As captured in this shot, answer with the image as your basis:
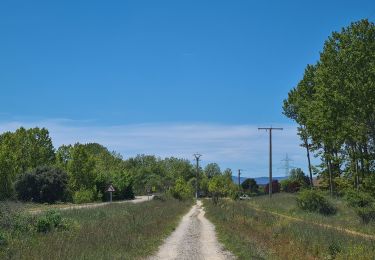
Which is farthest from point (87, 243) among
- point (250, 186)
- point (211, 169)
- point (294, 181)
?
point (211, 169)

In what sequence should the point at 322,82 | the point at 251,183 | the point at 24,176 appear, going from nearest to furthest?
the point at 322,82 → the point at 24,176 → the point at 251,183

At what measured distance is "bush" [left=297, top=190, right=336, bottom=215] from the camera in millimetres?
46406

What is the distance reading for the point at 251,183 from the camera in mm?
149000

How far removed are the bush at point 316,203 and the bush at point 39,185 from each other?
38.1 m

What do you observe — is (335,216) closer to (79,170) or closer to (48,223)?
(48,223)

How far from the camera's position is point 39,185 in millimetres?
71125

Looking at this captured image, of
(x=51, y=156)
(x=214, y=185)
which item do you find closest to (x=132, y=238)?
(x=214, y=185)

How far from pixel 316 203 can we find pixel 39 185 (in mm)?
39932

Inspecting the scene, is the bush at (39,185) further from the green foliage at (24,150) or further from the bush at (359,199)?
the bush at (359,199)

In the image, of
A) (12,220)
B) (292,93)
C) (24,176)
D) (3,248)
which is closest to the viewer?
(3,248)

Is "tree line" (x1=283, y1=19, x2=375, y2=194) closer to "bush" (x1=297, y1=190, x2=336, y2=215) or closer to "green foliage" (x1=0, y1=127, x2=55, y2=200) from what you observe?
"bush" (x1=297, y1=190, x2=336, y2=215)

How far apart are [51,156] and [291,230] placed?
75.1 meters

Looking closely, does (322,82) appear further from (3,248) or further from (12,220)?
(3,248)

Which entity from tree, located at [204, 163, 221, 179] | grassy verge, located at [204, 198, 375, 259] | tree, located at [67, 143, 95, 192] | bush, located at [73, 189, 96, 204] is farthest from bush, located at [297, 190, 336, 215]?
tree, located at [204, 163, 221, 179]
